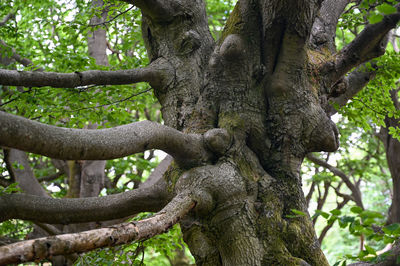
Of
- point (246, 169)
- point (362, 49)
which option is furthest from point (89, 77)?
point (362, 49)

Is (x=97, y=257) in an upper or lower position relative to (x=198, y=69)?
lower

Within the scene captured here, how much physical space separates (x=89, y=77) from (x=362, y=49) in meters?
2.72

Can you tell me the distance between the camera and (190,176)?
3.45 meters

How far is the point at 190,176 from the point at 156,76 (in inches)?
49.1

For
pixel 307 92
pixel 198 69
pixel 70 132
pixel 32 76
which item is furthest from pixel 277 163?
pixel 32 76

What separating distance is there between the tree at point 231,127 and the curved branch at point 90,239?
0.03 m

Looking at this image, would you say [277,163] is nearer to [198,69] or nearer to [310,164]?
[198,69]

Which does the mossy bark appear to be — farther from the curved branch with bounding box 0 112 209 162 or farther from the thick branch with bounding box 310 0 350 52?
the curved branch with bounding box 0 112 209 162

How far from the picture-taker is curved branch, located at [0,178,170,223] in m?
3.08

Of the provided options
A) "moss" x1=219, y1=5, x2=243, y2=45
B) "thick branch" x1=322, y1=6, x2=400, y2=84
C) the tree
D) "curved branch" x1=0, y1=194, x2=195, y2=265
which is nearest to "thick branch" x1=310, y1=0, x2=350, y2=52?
the tree

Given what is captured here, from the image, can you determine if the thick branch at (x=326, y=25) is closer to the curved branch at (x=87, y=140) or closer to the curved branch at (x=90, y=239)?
the curved branch at (x=87, y=140)

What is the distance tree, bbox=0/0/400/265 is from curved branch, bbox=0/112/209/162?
13 millimetres

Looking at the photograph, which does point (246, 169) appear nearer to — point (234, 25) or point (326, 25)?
point (234, 25)

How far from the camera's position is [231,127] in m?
3.76
